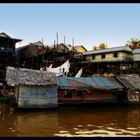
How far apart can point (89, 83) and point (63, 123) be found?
8501mm

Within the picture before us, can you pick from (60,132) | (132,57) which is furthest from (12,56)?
(60,132)

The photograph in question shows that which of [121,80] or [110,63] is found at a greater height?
[110,63]

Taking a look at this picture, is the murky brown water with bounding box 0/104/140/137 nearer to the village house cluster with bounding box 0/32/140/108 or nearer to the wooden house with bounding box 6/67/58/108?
the wooden house with bounding box 6/67/58/108

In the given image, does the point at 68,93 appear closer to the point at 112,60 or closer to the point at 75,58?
the point at 75,58

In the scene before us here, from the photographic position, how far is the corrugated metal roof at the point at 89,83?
952 inches

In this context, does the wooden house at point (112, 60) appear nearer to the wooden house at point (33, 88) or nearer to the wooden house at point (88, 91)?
the wooden house at point (88, 91)

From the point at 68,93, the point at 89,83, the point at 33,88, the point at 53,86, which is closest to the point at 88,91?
the point at 89,83

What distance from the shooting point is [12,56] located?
38.3 meters

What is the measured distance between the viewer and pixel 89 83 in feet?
82.6

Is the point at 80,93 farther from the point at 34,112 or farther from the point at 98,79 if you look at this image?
the point at 34,112

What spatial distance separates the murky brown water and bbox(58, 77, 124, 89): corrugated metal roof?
226 cm

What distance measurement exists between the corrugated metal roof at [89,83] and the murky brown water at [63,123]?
226 centimetres

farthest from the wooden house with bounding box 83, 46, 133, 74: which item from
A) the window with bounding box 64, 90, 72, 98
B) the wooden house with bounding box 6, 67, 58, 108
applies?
the wooden house with bounding box 6, 67, 58, 108

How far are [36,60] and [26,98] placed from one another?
21410 mm
